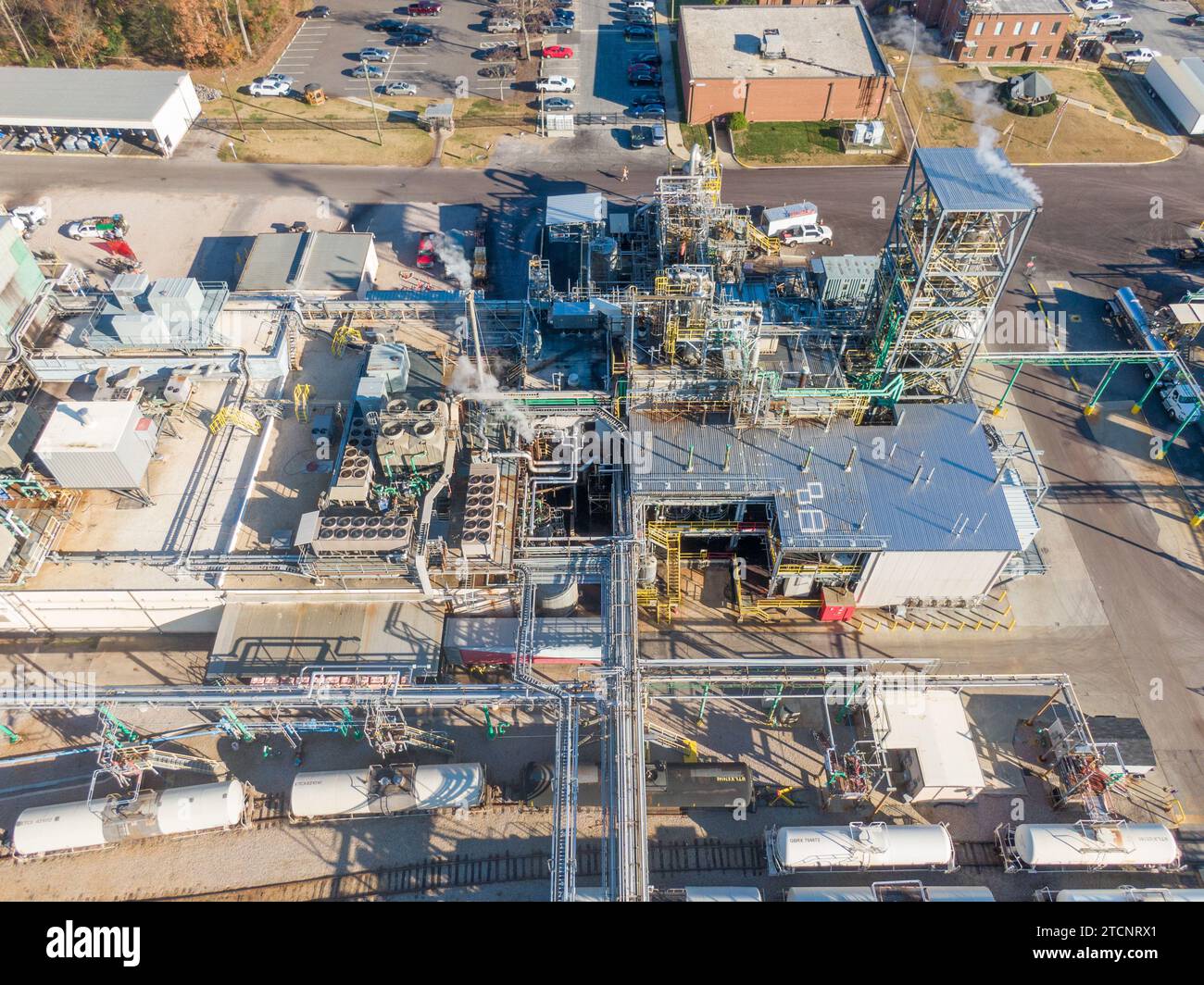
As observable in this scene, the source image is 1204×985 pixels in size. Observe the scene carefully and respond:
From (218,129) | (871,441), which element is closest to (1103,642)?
(871,441)

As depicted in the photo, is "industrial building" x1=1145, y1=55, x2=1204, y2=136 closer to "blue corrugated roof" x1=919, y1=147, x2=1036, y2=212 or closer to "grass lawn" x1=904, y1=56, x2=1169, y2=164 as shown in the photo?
"grass lawn" x1=904, y1=56, x2=1169, y2=164

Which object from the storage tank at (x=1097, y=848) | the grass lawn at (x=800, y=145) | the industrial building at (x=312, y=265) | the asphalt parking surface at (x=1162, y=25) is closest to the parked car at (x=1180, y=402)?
the storage tank at (x=1097, y=848)

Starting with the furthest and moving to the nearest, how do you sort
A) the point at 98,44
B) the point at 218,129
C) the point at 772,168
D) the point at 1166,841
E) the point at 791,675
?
the point at 98,44 → the point at 218,129 → the point at 772,168 → the point at 791,675 → the point at 1166,841

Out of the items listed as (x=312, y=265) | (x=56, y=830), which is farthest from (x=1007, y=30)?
(x=56, y=830)

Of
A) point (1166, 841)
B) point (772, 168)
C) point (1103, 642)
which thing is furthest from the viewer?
point (772, 168)

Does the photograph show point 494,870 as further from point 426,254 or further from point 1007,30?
point 1007,30

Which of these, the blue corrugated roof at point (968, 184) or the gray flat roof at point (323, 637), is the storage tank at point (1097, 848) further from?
the blue corrugated roof at point (968, 184)

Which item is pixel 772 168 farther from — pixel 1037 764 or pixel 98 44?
pixel 98 44
